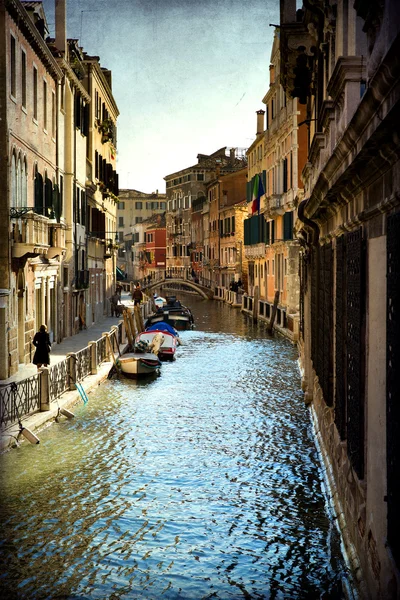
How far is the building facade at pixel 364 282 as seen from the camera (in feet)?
15.8

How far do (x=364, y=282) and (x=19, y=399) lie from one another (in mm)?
7586

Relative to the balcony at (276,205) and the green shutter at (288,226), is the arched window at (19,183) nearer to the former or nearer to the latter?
the green shutter at (288,226)

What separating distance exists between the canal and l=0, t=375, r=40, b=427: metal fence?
498mm

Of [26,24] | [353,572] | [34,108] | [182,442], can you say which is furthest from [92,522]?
[34,108]

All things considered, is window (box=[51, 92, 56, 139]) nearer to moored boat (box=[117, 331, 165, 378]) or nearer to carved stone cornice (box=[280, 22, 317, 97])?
moored boat (box=[117, 331, 165, 378])

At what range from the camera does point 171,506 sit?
968cm

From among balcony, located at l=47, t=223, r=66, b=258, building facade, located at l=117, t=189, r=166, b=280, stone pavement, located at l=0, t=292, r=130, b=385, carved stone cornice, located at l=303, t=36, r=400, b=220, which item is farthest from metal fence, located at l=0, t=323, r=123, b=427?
building facade, located at l=117, t=189, r=166, b=280

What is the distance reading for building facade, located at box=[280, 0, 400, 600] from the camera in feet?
15.8

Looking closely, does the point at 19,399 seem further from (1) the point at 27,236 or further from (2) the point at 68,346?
(2) the point at 68,346

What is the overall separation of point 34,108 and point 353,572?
1604cm

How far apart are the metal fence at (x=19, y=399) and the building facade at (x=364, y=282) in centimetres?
462

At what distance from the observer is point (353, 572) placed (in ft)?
23.2

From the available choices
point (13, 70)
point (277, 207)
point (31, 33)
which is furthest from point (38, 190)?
point (277, 207)

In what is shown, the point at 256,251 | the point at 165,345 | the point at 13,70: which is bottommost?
the point at 165,345
